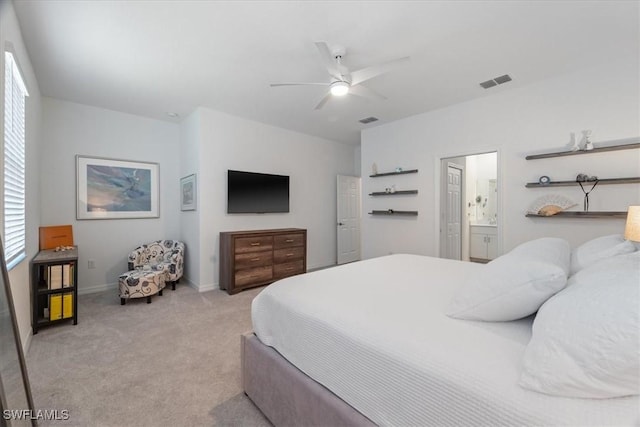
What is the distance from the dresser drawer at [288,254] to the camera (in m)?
4.32

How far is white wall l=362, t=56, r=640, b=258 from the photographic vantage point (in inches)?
107

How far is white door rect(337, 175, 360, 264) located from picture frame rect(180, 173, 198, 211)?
9.38 ft

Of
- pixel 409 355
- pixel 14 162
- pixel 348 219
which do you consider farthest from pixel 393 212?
pixel 14 162

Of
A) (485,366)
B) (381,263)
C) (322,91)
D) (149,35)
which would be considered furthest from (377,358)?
(322,91)

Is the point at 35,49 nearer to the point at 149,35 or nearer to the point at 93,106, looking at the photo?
the point at 149,35

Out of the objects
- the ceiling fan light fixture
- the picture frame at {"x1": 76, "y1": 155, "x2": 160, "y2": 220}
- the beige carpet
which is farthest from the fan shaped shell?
the picture frame at {"x1": 76, "y1": 155, "x2": 160, "y2": 220}

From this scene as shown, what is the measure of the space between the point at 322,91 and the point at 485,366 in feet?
10.8

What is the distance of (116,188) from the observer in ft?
13.3

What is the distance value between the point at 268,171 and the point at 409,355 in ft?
13.6

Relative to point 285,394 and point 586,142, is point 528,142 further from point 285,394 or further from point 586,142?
point 285,394

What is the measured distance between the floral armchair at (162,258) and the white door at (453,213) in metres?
4.11

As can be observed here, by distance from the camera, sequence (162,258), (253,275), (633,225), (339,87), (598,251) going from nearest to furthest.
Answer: (598,251) < (633,225) < (339,87) < (253,275) < (162,258)

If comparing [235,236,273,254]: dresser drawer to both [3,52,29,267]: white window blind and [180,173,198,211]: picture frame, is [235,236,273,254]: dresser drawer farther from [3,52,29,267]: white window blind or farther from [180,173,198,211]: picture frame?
[3,52,29,267]: white window blind

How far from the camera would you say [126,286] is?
3309 millimetres
